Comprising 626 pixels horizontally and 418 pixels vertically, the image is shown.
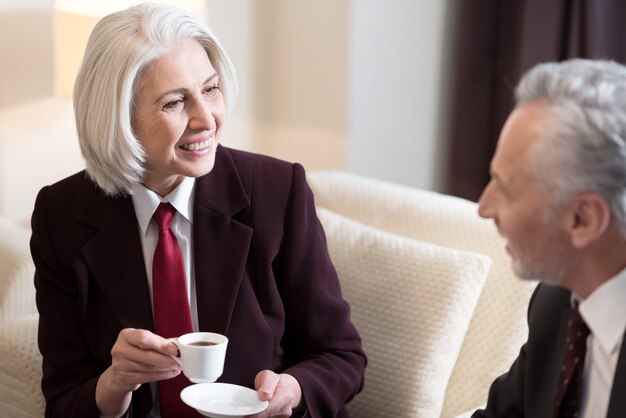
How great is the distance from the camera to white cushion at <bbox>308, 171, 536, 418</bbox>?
2.08 meters

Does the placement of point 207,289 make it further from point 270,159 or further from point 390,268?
point 390,268

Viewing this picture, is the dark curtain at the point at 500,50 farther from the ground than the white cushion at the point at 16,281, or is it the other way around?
the dark curtain at the point at 500,50

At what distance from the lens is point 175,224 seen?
1.90m

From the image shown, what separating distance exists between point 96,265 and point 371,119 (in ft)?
4.68

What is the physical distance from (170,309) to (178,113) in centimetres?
37

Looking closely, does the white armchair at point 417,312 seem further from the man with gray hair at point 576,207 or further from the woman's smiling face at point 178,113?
the man with gray hair at point 576,207

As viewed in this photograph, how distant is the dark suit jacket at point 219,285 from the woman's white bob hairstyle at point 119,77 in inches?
4.3

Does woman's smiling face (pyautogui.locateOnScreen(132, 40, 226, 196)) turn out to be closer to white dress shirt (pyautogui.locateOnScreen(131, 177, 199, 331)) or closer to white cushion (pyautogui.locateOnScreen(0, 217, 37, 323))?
white dress shirt (pyautogui.locateOnScreen(131, 177, 199, 331))

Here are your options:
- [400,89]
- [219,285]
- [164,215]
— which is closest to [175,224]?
[164,215]

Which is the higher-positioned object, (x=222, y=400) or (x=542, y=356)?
(x=542, y=356)

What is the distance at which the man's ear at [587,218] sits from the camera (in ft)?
4.13

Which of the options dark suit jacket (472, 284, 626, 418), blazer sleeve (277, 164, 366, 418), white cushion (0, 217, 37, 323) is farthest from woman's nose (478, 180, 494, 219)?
white cushion (0, 217, 37, 323)

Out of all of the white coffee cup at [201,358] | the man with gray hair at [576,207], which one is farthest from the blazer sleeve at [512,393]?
the white coffee cup at [201,358]

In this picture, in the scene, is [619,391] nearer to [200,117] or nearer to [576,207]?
[576,207]
